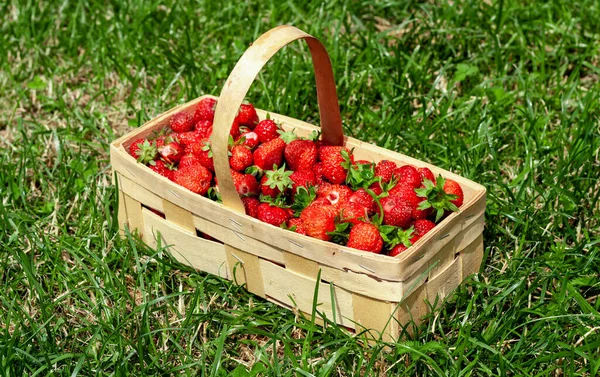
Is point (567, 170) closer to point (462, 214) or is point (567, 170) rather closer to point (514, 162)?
point (514, 162)

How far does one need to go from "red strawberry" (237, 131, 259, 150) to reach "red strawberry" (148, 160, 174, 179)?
9.7 inches

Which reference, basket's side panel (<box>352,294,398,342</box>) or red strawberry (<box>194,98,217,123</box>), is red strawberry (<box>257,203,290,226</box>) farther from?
red strawberry (<box>194,98,217,123</box>)

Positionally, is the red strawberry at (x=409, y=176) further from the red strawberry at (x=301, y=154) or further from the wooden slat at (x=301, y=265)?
the wooden slat at (x=301, y=265)

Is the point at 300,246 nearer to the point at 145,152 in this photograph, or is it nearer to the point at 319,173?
the point at 319,173

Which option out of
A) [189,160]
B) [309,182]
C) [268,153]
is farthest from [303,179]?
[189,160]

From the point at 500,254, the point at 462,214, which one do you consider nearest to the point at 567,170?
the point at 500,254

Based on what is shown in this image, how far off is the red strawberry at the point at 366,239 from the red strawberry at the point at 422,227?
13cm

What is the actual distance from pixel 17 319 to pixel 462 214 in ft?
4.21

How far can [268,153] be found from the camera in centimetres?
266

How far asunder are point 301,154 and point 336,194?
22 cm

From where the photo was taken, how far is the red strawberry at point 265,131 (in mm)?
2748

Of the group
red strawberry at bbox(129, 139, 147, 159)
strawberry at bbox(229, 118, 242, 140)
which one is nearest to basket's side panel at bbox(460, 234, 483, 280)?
strawberry at bbox(229, 118, 242, 140)

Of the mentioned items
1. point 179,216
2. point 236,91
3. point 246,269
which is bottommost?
point 246,269

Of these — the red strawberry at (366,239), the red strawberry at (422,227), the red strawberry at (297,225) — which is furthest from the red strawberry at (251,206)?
the red strawberry at (422,227)
